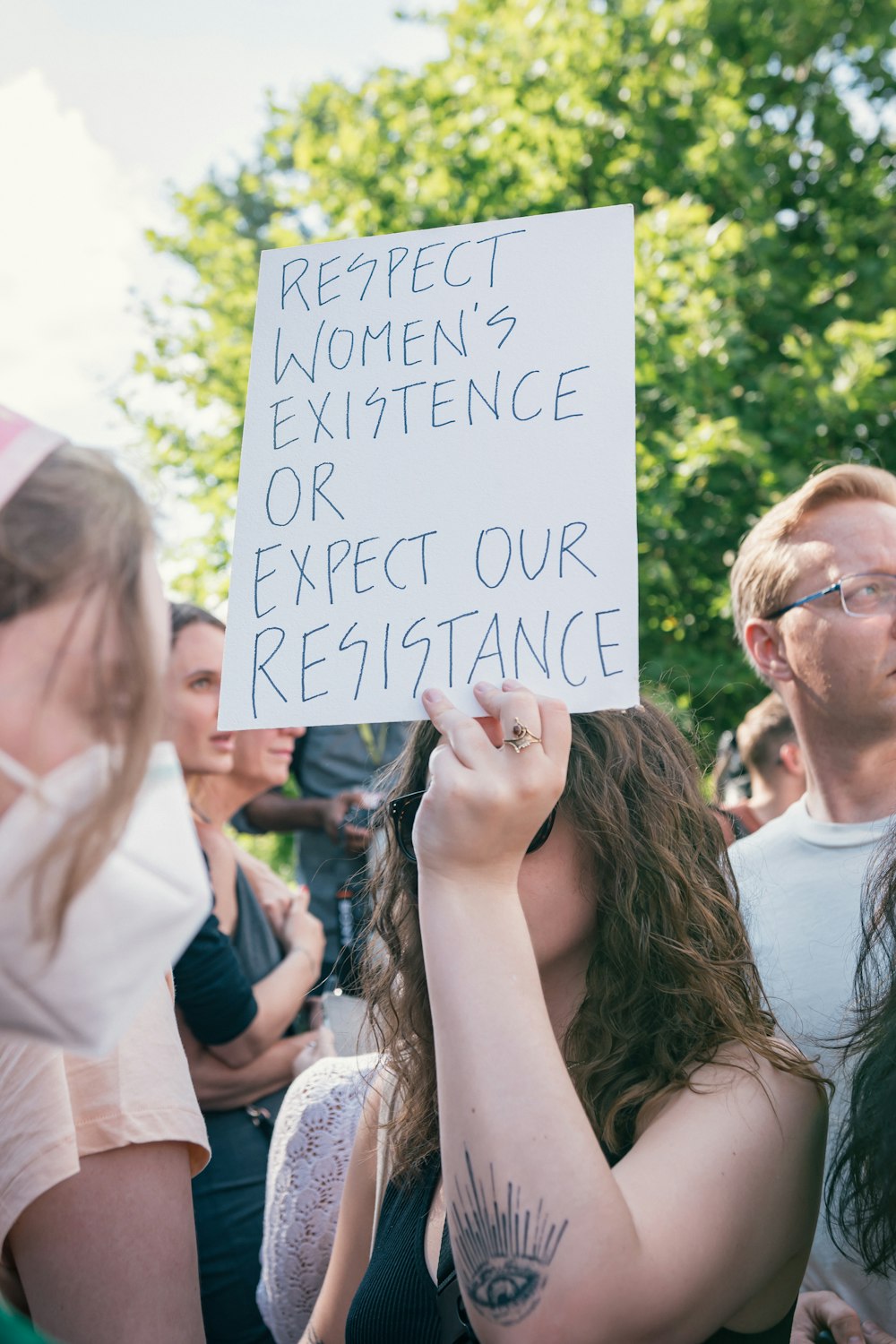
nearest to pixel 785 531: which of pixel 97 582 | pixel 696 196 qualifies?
pixel 97 582

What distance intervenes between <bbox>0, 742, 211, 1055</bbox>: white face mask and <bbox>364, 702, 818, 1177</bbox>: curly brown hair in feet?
2.87

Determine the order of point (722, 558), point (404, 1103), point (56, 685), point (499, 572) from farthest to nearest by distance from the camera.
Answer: point (722, 558), point (404, 1103), point (499, 572), point (56, 685)

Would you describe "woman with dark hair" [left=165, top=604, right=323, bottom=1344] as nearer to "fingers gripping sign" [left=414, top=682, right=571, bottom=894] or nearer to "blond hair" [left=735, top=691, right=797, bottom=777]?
"fingers gripping sign" [left=414, top=682, right=571, bottom=894]

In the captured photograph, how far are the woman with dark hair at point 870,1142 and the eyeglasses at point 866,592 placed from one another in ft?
2.91

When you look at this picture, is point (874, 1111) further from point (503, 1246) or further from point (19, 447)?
point (19, 447)

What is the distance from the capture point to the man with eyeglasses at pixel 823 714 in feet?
7.73

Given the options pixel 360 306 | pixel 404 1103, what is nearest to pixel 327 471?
pixel 360 306

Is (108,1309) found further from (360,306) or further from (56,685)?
(360,306)

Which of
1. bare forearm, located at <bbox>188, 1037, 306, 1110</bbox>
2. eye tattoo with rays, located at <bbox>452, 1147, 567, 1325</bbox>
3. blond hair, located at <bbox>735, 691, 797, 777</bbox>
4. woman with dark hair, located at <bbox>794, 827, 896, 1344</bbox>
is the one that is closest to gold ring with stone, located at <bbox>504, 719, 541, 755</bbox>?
eye tattoo with rays, located at <bbox>452, 1147, 567, 1325</bbox>

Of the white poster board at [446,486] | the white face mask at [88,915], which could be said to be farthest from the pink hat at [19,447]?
the white poster board at [446,486]

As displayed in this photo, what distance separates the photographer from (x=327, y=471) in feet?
5.49

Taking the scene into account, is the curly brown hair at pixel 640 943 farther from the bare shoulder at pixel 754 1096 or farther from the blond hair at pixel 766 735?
the blond hair at pixel 766 735

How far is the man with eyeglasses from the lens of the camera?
2.36 m

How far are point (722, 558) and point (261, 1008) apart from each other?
5.30 m
